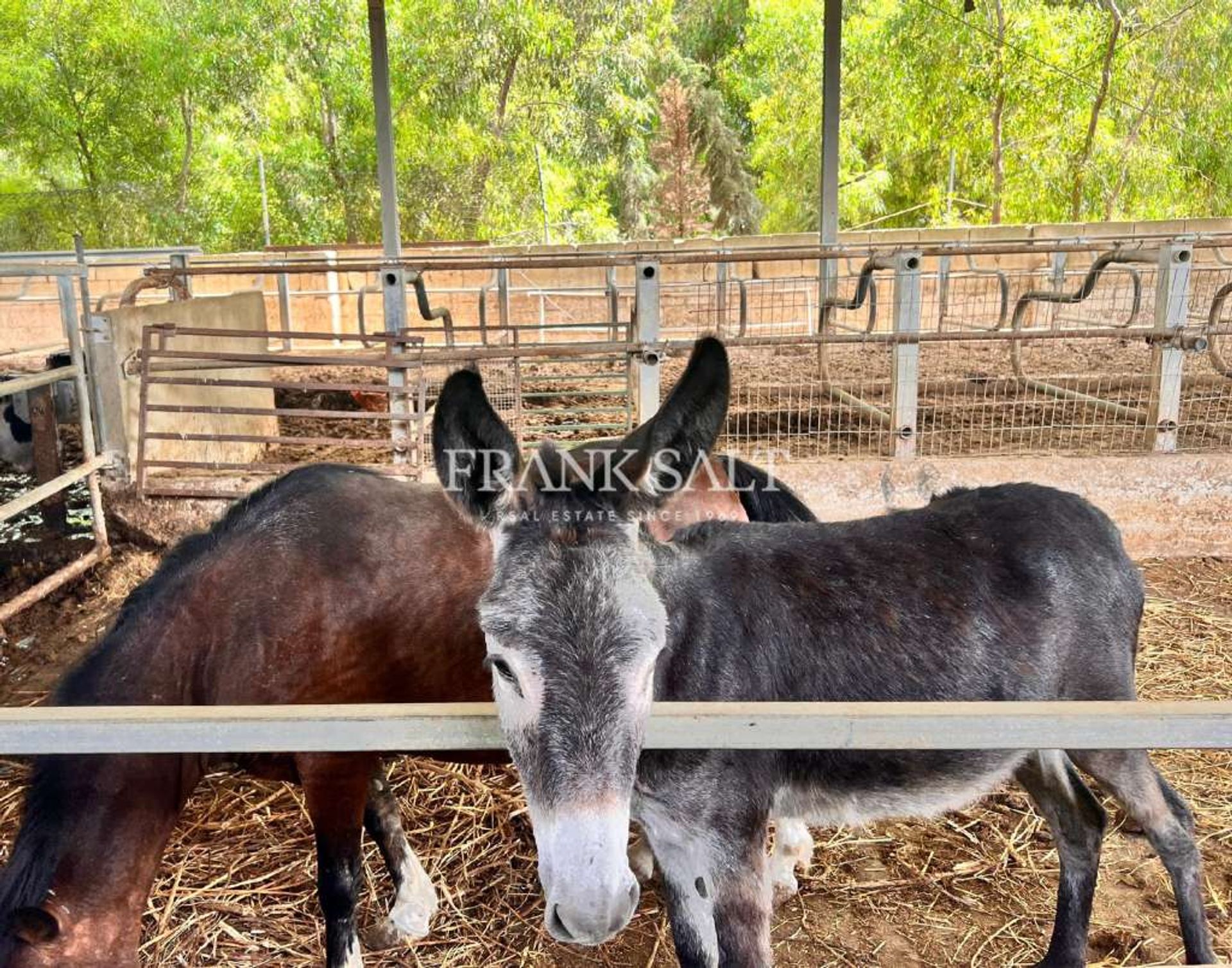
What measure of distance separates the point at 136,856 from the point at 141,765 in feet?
0.75

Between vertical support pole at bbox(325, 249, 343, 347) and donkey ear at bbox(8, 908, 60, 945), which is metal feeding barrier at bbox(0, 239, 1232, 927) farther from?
vertical support pole at bbox(325, 249, 343, 347)

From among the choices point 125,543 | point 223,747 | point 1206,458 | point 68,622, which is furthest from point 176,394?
point 1206,458

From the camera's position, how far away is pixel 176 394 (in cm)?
726

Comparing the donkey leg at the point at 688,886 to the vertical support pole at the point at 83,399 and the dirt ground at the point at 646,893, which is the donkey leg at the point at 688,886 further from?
the vertical support pole at the point at 83,399

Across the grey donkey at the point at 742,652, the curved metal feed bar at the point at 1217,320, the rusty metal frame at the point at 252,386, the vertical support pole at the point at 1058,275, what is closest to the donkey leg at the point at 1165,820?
the grey donkey at the point at 742,652

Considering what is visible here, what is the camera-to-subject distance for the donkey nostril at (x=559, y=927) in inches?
63.8

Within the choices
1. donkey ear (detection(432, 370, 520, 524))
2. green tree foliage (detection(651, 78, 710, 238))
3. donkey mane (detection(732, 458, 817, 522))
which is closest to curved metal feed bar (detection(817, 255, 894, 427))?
donkey mane (detection(732, 458, 817, 522))

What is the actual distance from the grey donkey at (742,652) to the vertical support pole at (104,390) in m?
5.45

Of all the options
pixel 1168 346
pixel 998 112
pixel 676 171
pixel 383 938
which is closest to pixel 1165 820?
pixel 383 938

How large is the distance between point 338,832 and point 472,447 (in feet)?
4.97

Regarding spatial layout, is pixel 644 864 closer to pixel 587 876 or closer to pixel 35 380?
pixel 587 876

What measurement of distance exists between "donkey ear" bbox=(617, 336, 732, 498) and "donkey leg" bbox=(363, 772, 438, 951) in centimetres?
190

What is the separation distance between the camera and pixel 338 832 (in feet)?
8.96

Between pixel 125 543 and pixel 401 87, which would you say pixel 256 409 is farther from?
pixel 401 87
